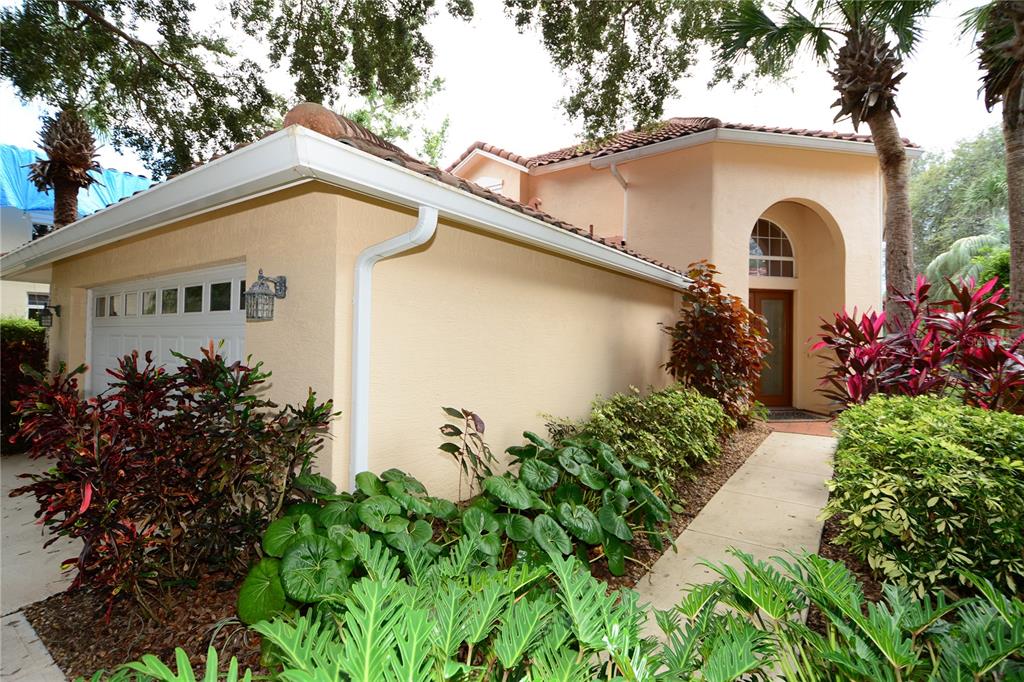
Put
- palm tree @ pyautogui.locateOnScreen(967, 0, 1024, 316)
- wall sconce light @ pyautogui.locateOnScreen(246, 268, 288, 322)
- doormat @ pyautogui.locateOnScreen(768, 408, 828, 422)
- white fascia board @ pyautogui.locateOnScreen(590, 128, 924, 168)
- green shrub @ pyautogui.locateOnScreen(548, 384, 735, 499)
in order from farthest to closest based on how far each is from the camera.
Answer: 1. doormat @ pyautogui.locateOnScreen(768, 408, 828, 422)
2. white fascia board @ pyautogui.locateOnScreen(590, 128, 924, 168)
3. palm tree @ pyautogui.locateOnScreen(967, 0, 1024, 316)
4. green shrub @ pyautogui.locateOnScreen(548, 384, 735, 499)
5. wall sconce light @ pyautogui.locateOnScreen(246, 268, 288, 322)

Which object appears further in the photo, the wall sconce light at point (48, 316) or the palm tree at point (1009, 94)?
the wall sconce light at point (48, 316)

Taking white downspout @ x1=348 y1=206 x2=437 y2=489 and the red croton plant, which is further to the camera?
the red croton plant

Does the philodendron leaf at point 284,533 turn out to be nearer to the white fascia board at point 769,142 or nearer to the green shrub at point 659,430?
the green shrub at point 659,430

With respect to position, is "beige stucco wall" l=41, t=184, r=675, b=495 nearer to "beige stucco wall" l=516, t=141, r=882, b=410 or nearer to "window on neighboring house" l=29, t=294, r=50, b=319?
"beige stucco wall" l=516, t=141, r=882, b=410

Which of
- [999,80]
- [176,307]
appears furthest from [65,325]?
[999,80]

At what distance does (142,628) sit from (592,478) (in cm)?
326

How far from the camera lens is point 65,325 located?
7.50m

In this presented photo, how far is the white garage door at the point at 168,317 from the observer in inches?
192

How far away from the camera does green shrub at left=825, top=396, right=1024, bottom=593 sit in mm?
2994

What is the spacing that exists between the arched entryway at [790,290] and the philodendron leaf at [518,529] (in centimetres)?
964

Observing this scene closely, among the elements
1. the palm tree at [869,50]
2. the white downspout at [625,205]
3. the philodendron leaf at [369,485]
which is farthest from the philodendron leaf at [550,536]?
the white downspout at [625,205]

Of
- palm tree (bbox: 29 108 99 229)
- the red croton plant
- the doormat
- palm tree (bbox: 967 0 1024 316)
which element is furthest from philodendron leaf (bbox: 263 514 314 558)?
the doormat

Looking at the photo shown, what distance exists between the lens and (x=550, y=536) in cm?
334

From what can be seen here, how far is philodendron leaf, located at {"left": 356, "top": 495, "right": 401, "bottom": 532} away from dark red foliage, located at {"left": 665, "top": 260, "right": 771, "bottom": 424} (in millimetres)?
6268
